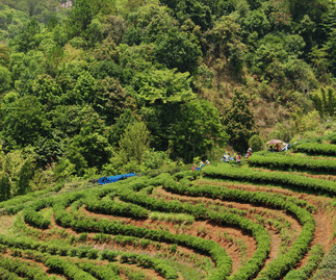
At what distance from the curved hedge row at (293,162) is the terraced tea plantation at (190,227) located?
8 cm

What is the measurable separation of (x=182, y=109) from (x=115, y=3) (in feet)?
130

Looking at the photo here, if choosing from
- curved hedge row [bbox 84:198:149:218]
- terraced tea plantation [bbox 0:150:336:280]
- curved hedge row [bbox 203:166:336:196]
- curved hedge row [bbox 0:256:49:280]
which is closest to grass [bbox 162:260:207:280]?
terraced tea plantation [bbox 0:150:336:280]

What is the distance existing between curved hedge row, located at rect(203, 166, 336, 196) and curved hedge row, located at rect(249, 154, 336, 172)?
5.81 feet

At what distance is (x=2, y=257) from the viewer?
28625 mm

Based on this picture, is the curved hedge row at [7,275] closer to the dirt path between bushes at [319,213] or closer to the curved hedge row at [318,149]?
the dirt path between bushes at [319,213]

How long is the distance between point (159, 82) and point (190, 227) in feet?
120

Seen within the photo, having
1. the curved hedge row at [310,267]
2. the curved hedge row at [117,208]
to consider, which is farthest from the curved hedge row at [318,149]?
the curved hedge row at [117,208]

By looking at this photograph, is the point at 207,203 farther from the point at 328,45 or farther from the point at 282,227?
the point at 328,45

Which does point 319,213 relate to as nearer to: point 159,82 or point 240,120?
point 240,120

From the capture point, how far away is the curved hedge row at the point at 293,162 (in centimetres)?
3084

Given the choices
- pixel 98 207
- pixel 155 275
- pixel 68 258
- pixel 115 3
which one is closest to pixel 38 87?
pixel 115 3

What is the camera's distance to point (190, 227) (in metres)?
28.8

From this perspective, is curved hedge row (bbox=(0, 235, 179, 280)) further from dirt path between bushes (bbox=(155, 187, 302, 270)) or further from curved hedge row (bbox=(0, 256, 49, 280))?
dirt path between bushes (bbox=(155, 187, 302, 270))

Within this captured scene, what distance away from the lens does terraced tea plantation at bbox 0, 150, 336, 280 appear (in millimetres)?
23500
